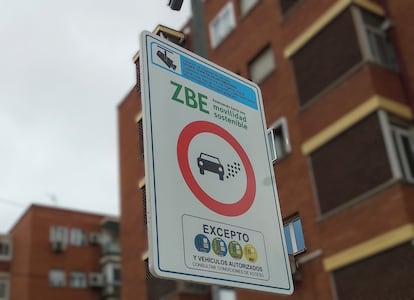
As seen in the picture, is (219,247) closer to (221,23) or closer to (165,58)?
(165,58)

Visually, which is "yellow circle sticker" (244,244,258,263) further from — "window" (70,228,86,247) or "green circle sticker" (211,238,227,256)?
"window" (70,228,86,247)

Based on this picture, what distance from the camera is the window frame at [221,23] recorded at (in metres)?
20.4

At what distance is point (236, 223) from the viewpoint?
3033 mm

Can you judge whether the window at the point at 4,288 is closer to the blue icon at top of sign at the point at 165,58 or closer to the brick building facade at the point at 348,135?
the brick building facade at the point at 348,135

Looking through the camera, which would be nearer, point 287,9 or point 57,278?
point 287,9

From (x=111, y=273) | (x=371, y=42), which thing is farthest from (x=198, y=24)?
(x=111, y=273)

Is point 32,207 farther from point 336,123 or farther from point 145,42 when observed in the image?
point 145,42

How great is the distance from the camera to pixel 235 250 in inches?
116

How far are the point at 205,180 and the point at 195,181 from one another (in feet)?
0.21

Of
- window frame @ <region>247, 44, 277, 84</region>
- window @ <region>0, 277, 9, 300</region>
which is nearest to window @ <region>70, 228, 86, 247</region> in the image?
window @ <region>0, 277, 9, 300</region>

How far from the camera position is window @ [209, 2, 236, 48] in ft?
67.3

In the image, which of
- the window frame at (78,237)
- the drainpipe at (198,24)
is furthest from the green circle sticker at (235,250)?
the window frame at (78,237)

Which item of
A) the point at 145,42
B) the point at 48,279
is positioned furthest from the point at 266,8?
the point at 48,279

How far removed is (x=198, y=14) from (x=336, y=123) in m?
8.57
